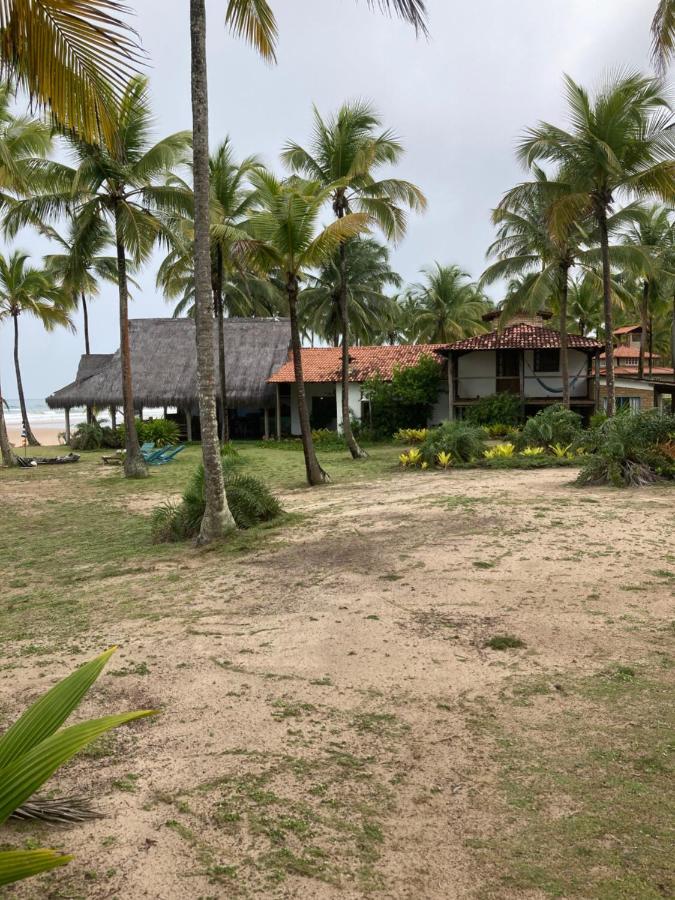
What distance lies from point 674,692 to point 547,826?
5.40 feet

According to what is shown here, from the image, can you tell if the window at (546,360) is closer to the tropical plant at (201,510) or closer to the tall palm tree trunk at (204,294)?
the tropical plant at (201,510)

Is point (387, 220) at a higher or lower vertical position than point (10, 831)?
higher

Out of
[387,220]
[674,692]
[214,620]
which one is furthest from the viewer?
[387,220]

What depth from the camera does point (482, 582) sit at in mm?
6250

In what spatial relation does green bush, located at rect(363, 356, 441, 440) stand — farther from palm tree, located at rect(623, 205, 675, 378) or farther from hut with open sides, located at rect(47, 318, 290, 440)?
palm tree, located at rect(623, 205, 675, 378)

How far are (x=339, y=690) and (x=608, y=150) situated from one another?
50.1ft

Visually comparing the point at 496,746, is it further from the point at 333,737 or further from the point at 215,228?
the point at 215,228

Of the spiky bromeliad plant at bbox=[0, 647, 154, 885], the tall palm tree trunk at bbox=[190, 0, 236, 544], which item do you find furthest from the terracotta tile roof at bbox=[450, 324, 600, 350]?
the spiky bromeliad plant at bbox=[0, 647, 154, 885]

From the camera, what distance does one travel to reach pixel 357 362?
29.4 m

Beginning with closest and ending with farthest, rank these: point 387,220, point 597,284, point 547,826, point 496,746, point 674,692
Result: point 547,826 → point 496,746 → point 674,692 → point 387,220 → point 597,284

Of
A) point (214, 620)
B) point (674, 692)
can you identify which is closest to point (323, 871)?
point (674, 692)

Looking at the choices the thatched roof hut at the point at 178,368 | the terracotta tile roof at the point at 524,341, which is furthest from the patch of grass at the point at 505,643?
the thatched roof hut at the point at 178,368

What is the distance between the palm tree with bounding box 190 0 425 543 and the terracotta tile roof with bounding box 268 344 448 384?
18782 millimetres

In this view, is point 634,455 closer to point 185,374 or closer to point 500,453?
point 500,453
